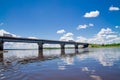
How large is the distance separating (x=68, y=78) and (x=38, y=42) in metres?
141

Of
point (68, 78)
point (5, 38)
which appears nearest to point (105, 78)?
point (68, 78)

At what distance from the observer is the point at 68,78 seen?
1470 centimetres

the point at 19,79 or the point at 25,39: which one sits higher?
the point at 25,39

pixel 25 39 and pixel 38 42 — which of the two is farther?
pixel 38 42

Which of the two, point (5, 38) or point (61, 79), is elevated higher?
point (5, 38)

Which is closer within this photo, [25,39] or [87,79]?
[87,79]

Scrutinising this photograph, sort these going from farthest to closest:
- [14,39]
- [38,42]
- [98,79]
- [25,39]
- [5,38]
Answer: [38,42], [25,39], [14,39], [5,38], [98,79]

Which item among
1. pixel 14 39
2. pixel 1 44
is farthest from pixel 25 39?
pixel 1 44

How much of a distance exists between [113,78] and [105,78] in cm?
56

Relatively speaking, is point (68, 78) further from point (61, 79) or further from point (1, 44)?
point (1, 44)

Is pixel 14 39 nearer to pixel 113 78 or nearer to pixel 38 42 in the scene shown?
pixel 38 42

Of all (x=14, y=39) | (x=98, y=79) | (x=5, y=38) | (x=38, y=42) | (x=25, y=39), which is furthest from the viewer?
(x=38, y=42)

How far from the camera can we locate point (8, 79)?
14594mm

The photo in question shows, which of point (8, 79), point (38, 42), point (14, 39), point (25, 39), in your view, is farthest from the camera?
point (38, 42)
